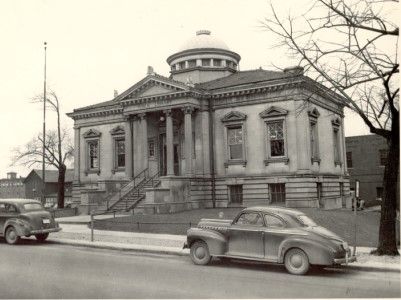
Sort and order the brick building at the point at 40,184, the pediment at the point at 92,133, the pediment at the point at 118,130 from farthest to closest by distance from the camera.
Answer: the brick building at the point at 40,184 → the pediment at the point at 92,133 → the pediment at the point at 118,130

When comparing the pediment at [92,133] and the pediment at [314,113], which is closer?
the pediment at [314,113]

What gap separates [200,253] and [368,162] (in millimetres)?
40583

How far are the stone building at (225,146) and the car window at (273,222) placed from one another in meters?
14.6

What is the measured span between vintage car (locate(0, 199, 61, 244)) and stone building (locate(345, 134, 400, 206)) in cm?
3673

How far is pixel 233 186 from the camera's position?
96.7ft

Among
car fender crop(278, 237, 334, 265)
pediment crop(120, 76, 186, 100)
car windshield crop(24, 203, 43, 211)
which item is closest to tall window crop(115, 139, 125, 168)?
pediment crop(120, 76, 186, 100)

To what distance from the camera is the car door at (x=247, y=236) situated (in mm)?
12062

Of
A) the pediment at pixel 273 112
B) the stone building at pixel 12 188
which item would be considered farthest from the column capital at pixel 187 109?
the stone building at pixel 12 188

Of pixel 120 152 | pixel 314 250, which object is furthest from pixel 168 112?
pixel 314 250

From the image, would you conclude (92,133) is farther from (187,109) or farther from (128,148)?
(187,109)

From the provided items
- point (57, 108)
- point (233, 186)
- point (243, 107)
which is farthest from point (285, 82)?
point (57, 108)

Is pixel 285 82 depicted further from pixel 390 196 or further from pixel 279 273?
pixel 279 273

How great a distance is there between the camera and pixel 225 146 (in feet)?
97.1

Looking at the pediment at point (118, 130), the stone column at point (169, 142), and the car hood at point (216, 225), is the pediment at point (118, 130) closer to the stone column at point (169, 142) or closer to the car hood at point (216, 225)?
the stone column at point (169, 142)
